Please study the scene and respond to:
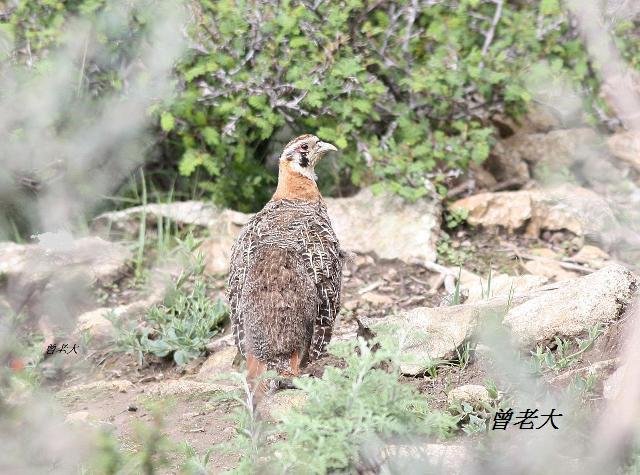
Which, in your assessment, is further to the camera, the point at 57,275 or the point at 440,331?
A: the point at 440,331

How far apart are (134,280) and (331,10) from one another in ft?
8.24

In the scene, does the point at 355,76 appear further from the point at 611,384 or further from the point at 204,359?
the point at 611,384

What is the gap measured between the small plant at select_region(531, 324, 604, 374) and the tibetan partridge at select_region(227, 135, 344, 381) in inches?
49.1

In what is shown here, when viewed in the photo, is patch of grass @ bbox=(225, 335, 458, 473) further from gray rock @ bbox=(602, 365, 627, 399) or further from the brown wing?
the brown wing

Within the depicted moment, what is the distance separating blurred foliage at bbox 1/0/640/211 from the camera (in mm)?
7113

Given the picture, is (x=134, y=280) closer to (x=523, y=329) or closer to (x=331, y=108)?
(x=331, y=108)

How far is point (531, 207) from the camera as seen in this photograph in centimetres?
768

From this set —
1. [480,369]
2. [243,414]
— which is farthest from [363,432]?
[480,369]

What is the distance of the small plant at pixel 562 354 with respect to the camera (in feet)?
15.5

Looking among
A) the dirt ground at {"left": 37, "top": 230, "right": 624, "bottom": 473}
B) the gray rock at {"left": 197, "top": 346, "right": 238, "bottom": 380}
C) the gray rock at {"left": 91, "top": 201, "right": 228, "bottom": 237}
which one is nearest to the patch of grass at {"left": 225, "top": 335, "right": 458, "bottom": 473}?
the dirt ground at {"left": 37, "top": 230, "right": 624, "bottom": 473}

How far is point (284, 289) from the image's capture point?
536 centimetres

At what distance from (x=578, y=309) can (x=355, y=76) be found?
9.48 feet

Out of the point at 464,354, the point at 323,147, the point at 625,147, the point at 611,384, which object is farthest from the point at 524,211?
the point at 611,384

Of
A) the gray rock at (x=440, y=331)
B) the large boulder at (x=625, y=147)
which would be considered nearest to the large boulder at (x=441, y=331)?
the gray rock at (x=440, y=331)
